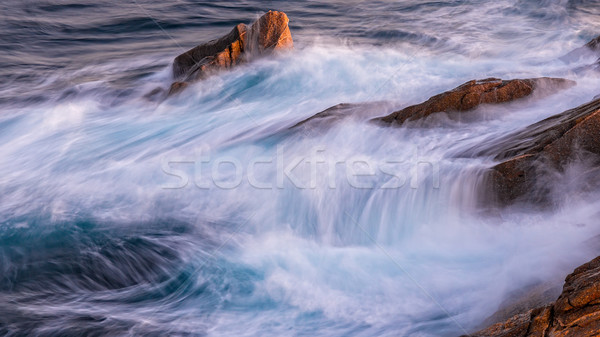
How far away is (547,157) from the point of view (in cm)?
459

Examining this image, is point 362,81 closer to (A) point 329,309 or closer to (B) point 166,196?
(B) point 166,196

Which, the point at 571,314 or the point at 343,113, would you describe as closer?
the point at 571,314

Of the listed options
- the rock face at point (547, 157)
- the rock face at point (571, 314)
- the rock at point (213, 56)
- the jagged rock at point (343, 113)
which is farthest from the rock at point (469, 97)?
the rock at point (213, 56)

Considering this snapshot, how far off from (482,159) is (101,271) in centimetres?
390

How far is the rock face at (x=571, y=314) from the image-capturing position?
2756mm

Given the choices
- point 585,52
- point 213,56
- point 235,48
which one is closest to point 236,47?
point 235,48

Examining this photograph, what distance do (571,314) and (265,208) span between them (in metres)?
3.63

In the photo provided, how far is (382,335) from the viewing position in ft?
13.2

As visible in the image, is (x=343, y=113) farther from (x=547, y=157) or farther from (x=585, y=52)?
(x=585, y=52)

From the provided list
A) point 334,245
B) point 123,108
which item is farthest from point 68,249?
point 123,108

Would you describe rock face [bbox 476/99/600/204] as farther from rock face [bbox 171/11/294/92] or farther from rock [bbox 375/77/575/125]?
rock face [bbox 171/11/294/92]

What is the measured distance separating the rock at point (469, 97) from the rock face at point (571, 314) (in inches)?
130

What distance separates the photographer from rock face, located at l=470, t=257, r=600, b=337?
9.04ft

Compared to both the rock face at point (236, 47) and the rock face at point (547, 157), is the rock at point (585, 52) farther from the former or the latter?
the rock face at point (236, 47)
